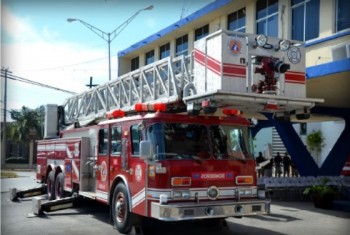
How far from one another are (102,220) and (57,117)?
6.15 m

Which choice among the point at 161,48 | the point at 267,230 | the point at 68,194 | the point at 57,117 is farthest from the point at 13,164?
the point at 267,230

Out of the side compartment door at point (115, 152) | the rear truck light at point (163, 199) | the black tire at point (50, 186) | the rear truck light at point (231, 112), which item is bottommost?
the black tire at point (50, 186)

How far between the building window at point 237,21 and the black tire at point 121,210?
12.2 metres

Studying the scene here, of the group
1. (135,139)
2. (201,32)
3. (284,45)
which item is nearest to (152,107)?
(135,139)

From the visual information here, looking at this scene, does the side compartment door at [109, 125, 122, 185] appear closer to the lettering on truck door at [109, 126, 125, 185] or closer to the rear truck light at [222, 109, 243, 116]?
the lettering on truck door at [109, 126, 125, 185]

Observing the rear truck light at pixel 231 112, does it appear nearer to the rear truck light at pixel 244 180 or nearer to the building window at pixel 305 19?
the rear truck light at pixel 244 180

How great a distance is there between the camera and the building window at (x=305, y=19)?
15327 millimetres

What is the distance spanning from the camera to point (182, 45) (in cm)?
2430

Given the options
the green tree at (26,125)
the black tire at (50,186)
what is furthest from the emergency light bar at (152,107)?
the green tree at (26,125)

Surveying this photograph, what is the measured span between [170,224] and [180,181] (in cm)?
241

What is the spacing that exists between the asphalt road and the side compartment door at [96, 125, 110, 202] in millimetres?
703

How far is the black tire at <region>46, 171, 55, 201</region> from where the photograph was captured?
1305 cm

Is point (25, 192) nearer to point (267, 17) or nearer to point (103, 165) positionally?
point (103, 165)

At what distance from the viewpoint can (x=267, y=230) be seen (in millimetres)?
9398
